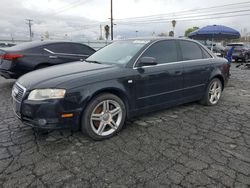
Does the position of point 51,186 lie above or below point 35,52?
below

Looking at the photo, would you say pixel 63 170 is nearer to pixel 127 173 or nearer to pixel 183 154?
pixel 127 173

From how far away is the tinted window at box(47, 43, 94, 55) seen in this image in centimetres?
599

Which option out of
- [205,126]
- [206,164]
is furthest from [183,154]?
[205,126]

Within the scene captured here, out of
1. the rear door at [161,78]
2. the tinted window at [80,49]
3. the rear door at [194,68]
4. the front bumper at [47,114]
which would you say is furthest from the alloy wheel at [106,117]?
the tinted window at [80,49]

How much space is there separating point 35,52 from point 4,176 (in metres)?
4.18

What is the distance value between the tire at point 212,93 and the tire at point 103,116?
233 centimetres

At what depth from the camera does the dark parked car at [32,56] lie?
206 inches

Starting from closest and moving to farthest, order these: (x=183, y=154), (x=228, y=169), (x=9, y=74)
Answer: (x=228, y=169), (x=183, y=154), (x=9, y=74)

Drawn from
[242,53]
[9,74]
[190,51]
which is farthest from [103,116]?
[242,53]

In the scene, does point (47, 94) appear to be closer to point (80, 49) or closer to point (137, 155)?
point (137, 155)

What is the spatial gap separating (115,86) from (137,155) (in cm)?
104

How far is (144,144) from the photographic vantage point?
2832 millimetres

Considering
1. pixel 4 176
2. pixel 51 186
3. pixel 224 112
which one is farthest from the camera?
pixel 224 112

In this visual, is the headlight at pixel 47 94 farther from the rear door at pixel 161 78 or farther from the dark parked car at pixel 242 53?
the dark parked car at pixel 242 53
